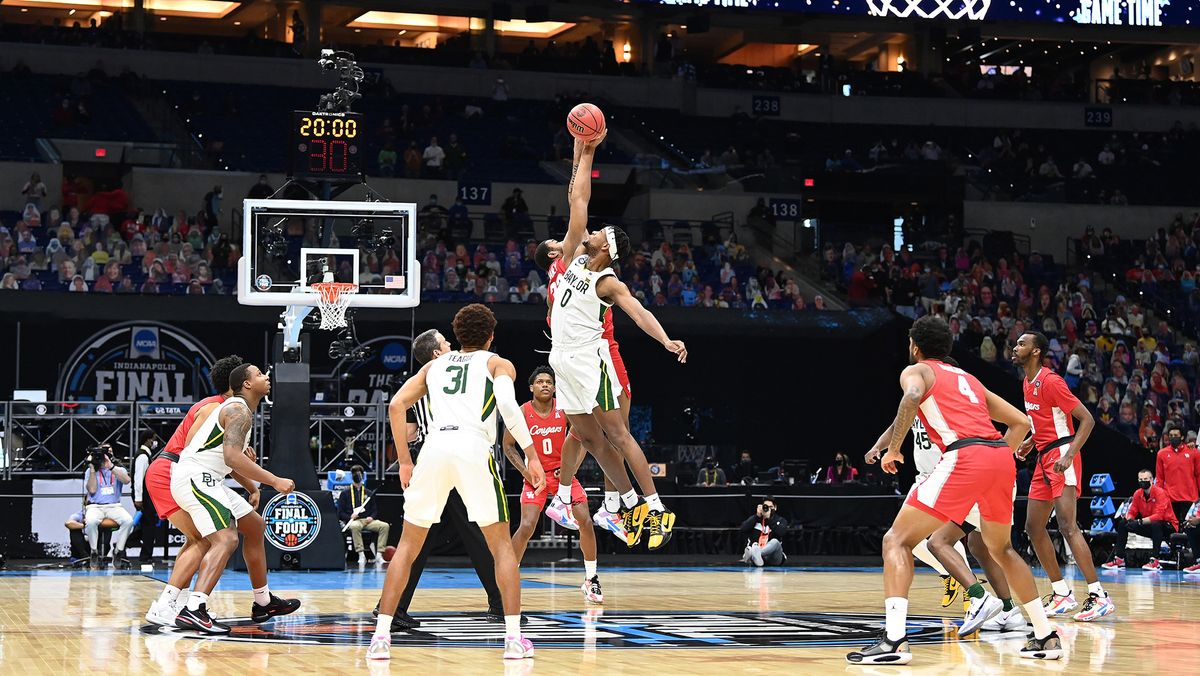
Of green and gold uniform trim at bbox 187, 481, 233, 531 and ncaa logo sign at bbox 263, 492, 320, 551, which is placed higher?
green and gold uniform trim at bbox 187, 481, 233, 531

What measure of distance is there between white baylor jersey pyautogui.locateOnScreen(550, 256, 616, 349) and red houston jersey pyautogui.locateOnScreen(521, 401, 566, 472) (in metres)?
2.68

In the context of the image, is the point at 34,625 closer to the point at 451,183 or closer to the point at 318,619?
the point at 318,619

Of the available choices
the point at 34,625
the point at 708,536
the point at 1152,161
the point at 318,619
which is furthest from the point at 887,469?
the point at 1152,161

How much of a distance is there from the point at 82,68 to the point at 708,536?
20.6m

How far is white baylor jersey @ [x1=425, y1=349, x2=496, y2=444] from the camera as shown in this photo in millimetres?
8742

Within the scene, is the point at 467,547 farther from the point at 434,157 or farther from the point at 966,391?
the point at 434,157

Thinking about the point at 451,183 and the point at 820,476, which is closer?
the point at 820,476

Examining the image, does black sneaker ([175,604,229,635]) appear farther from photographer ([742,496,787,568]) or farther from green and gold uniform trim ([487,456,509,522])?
photographer ([742,496,787,568])

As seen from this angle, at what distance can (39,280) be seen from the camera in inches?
1003

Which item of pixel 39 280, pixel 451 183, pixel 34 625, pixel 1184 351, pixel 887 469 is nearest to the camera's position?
pixel 887 469

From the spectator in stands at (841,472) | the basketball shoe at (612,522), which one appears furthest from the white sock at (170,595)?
the spectator in stands at (841,472)

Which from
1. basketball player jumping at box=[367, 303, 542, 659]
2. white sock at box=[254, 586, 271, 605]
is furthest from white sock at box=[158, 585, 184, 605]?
basketball player jumping at box=[367, 303, 542, 659]

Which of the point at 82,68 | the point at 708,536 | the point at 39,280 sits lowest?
the point at 708,536

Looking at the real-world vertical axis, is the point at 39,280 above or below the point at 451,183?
below
